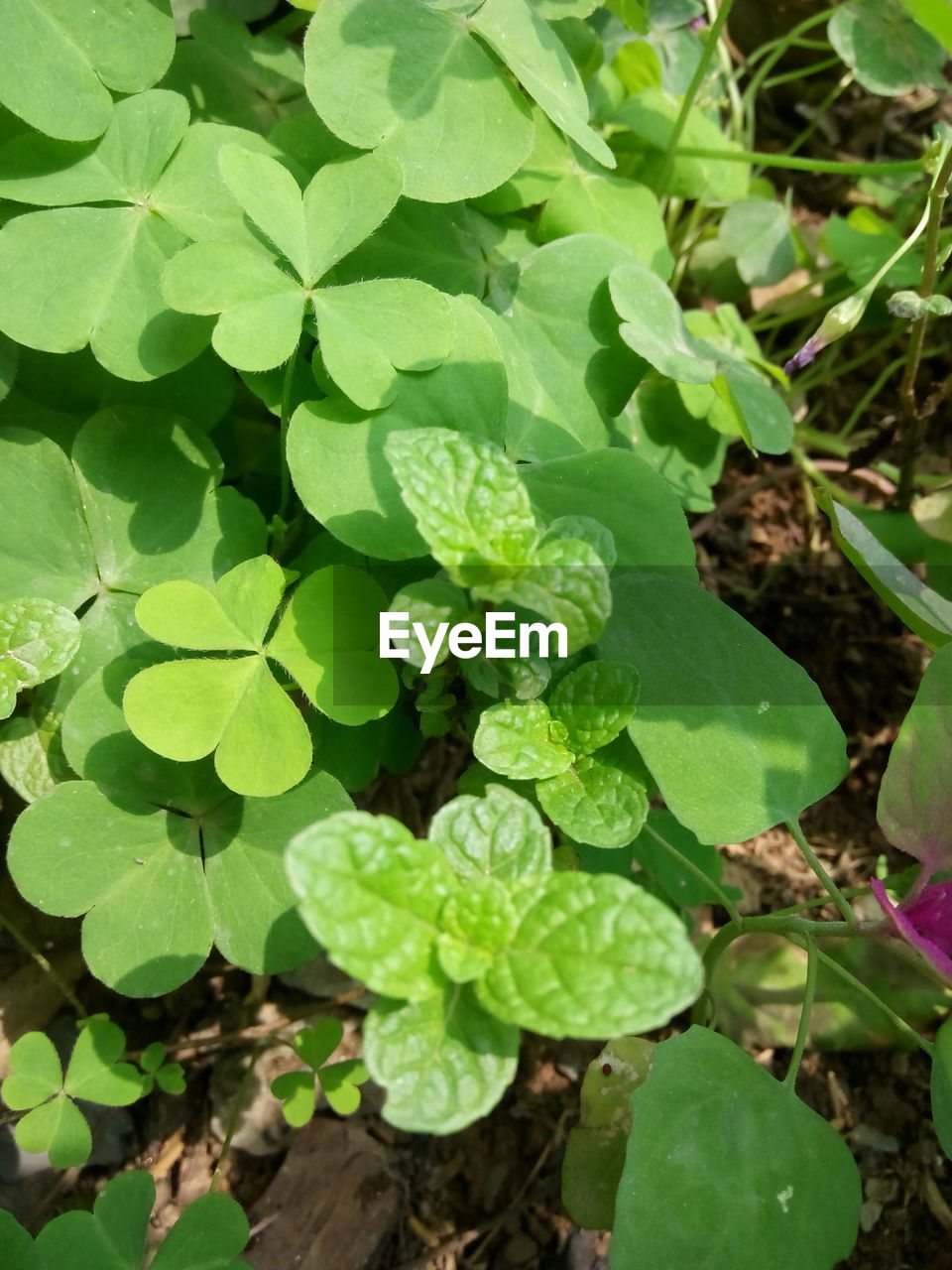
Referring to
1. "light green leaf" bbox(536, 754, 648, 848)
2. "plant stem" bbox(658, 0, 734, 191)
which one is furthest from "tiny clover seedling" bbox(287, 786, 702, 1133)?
"plant stem" bbox(658, 0, 734, 191)

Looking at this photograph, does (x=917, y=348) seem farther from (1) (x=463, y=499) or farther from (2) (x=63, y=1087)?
(2) (x=63, y=1087)

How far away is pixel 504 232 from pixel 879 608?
1199 millimetres

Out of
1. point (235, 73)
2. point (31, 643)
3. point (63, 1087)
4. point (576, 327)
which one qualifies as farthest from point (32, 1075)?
point (235, 73)

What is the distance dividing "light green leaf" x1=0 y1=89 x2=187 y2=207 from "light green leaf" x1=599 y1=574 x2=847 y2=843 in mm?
914

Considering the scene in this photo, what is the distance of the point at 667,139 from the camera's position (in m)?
1.87

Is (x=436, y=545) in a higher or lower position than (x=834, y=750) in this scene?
higher

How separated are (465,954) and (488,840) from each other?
133 millimetres

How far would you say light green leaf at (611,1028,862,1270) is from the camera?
3.62ft

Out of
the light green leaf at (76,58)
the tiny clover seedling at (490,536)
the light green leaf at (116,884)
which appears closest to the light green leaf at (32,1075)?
the light green leaf at (116,884)

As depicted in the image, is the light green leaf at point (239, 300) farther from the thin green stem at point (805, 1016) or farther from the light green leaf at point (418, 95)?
the thin green stem at point (805, 1016)

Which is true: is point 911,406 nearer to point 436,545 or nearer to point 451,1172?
point 436,545

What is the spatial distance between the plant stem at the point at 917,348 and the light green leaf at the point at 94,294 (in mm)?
1138

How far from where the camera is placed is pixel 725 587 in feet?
7.45

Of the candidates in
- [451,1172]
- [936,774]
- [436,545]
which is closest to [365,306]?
[436,545]
